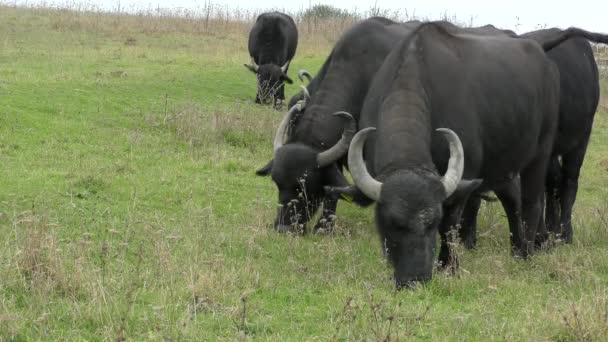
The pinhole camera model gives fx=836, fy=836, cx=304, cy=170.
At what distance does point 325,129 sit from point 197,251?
284cm

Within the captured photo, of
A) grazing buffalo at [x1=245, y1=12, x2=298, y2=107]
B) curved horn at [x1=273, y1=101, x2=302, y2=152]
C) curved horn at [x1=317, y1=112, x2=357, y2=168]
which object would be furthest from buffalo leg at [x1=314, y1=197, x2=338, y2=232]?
grazing buffalo at [x1=245, y1=12, x2=298, y2=107]

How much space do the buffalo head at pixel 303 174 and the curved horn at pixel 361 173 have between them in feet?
5.68

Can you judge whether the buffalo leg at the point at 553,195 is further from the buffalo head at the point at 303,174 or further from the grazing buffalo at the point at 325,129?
the buffalo head at the point at 303,174

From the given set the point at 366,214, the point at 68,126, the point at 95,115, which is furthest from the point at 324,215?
the point at 95,115

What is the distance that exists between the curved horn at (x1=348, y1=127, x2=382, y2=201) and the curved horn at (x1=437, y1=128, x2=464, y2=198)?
54 centimetres

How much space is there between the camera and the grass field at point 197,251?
208 inches

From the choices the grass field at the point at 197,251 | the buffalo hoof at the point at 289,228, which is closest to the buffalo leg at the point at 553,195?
the grass field at the point at 197,251

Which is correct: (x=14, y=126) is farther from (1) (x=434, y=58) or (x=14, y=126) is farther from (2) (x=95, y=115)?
(1) (x=434, y=58)

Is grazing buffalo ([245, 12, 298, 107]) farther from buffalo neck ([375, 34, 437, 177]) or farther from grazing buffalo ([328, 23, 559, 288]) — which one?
buffalo neck ([375, 34, 437, 177])

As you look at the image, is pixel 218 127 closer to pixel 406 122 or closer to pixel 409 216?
pixel 406 122

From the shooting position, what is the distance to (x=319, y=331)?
5.43 m

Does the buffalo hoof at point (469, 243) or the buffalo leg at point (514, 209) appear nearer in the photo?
the buffalo leg at point (514, 209)

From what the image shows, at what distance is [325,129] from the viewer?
9.26 metres

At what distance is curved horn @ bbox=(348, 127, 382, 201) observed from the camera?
6554mm
